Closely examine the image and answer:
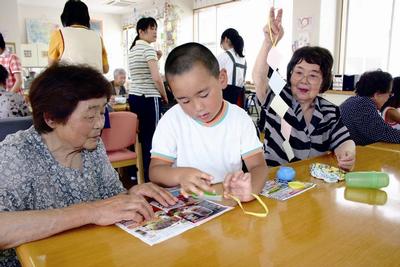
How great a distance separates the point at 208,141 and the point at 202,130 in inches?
2.0

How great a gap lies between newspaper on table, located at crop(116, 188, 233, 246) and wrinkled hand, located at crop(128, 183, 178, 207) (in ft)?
0.05

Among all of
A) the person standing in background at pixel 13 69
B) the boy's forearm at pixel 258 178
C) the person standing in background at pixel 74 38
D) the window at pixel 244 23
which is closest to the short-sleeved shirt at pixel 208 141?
the boy's forearm at pixel 258 178

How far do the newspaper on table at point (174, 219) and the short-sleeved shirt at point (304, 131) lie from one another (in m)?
0.79

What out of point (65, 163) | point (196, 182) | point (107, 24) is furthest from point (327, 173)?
point (107, 24)

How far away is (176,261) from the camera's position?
2.42ft

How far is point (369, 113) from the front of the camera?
2.17 m

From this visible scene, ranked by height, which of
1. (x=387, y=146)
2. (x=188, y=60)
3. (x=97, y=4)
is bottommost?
(x=387, y=146)

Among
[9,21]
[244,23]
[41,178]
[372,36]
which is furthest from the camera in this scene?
[244,23]

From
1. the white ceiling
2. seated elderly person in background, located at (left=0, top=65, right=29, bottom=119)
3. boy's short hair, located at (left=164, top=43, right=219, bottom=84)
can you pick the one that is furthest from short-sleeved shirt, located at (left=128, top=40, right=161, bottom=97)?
the white ceiling

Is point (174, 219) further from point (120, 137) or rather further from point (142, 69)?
point (142, 69)

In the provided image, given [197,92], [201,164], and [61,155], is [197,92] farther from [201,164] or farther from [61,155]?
[61,155]

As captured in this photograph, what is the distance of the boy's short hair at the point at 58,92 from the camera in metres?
1.06

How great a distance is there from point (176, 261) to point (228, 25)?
671cm

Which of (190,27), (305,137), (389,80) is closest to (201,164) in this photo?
(305,137)
